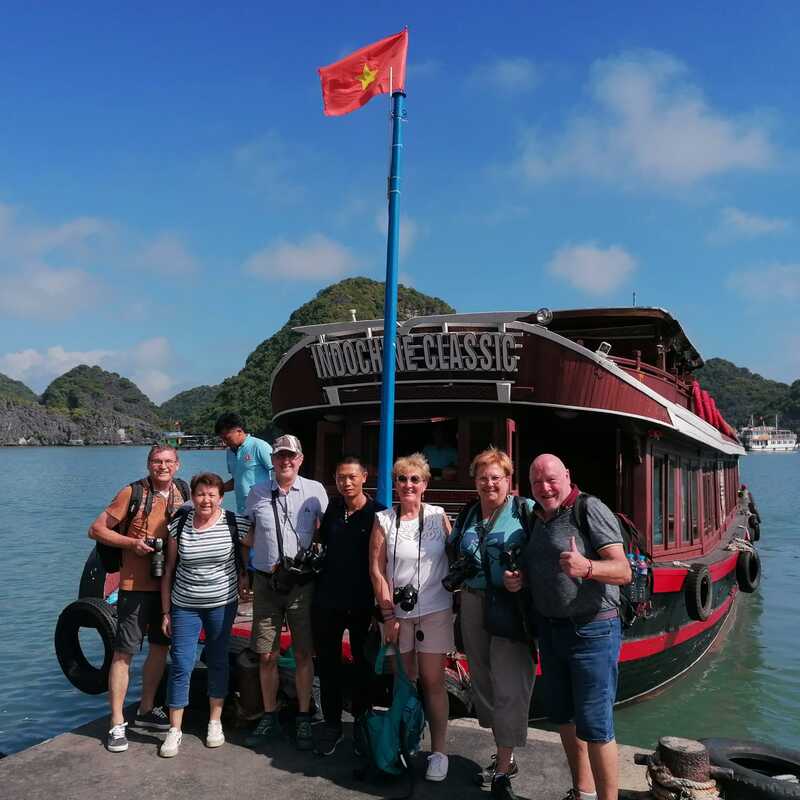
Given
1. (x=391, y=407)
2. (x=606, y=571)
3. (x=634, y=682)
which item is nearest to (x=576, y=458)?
(x=634, y=682)

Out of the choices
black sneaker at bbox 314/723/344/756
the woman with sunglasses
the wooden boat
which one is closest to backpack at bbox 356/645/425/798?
black sneaker at bbox 314/723/344/756

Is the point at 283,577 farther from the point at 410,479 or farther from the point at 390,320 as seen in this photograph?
the point at 390,320

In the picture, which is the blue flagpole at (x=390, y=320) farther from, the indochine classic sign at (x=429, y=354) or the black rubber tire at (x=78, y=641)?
the black rubber tire at (x=78, y=641)

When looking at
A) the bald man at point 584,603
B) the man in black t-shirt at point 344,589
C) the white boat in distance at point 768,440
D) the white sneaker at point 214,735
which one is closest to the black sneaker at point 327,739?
the man in black t-shirt at point 344,589

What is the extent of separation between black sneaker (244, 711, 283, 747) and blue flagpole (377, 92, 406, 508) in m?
1.61

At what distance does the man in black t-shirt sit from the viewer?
452 centimetres

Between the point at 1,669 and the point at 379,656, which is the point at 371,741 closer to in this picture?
the point at 379,656

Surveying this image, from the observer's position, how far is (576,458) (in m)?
10.1

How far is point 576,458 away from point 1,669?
8721 millimetres

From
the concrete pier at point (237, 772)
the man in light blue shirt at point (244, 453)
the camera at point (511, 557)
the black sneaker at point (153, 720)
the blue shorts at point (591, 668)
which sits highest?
the man in light blue shirt at point (244, 453)

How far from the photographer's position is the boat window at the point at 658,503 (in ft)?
29.5

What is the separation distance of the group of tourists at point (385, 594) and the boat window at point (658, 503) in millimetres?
5151

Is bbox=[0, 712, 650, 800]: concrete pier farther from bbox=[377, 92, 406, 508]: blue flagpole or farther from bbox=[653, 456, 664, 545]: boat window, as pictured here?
bbox=[653, 456, 664, 545]: boat window

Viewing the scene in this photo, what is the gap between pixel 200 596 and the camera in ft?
14.9
